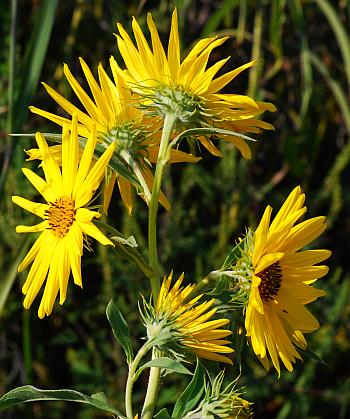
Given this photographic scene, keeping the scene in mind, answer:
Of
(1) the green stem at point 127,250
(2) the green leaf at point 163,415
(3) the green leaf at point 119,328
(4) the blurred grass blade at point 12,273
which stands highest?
(1) the green stem at point 127,250

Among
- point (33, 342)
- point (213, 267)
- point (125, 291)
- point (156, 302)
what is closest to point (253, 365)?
point (213, 267)

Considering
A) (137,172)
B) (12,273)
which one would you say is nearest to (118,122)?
(137,172)

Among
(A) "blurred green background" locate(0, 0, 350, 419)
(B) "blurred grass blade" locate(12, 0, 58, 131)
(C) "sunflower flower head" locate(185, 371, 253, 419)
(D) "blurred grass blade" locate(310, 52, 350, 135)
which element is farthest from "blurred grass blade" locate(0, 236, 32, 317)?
(D) "blurred grass blade" locate(310, 52, 350, 135)

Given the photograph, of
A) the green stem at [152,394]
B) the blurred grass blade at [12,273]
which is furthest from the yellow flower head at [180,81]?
the blurred grass blade at [12,273]

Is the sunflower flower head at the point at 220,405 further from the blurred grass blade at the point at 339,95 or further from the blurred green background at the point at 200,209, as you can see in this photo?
the blurred grass blade at the point at 339,95

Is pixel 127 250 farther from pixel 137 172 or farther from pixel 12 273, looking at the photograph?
pixel 12 273
